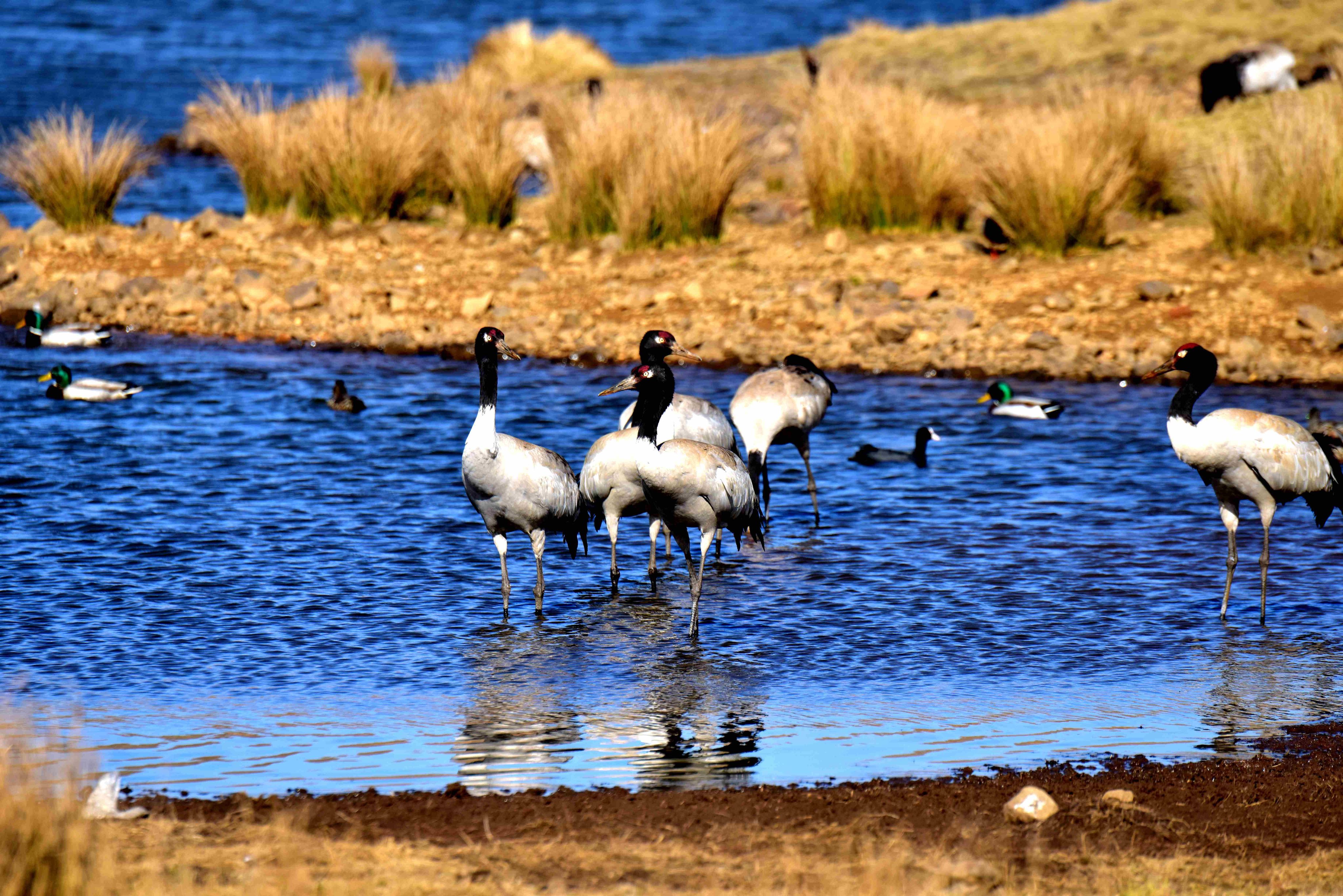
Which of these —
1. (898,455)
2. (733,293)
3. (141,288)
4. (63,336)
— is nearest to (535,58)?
(141,288)

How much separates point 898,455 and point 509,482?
520 cm

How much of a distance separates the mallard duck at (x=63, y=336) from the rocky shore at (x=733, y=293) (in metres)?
1.03

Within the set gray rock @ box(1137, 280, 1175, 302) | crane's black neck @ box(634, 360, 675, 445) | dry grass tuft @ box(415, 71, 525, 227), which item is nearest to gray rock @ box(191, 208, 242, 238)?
dry grass tuft @ box(415, 71, 525, 227)

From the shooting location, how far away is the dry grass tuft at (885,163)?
19.7 metres

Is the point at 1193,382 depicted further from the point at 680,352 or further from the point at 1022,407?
the point at 1022,407

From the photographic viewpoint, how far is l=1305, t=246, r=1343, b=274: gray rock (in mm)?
17750

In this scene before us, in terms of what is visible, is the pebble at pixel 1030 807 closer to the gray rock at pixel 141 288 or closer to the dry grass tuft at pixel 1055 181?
the dry grass tuft at pixel 1055 181

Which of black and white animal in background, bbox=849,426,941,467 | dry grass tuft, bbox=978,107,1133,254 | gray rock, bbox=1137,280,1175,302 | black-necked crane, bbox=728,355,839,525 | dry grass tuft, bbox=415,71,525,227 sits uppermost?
Answer: dry grass tuft, bbox=415,71,525,227

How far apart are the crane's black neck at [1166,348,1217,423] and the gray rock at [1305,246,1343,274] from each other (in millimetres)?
8076

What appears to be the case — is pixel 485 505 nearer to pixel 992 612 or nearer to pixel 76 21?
pixel 992 612

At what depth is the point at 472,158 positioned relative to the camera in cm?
2150

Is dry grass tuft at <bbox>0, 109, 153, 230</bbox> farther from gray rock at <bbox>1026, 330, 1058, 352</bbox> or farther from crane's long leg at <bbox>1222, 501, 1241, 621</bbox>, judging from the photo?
crane's long leg at <bbox>1222, 501, 1241, 621</bbox>

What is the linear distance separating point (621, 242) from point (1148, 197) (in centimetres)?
633

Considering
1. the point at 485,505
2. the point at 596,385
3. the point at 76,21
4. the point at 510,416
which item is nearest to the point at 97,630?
the point at 485,505
